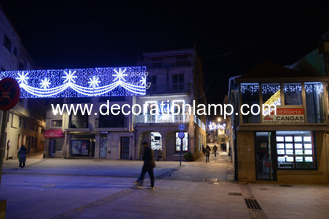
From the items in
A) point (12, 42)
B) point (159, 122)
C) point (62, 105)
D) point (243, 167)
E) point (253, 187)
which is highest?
point (12, 42)

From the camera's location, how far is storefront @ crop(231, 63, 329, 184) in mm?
11203

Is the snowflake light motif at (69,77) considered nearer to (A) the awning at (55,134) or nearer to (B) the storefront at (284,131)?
(A) the awning at (55,134)

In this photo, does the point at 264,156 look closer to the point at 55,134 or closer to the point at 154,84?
the point at 154,84

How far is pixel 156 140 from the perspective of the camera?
1147 inches

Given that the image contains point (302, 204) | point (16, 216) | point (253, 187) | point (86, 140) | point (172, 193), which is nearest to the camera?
point (16, 216)

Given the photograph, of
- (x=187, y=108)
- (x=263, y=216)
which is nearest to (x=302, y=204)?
(x=263, y=216)

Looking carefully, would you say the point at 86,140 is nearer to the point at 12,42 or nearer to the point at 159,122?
the point at 159,122

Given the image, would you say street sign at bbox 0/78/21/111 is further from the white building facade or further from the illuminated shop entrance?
the white building facade

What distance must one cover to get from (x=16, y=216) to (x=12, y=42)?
26.2 metres

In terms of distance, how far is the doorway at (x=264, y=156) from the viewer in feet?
37.5

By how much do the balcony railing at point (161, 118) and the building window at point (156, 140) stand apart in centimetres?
199

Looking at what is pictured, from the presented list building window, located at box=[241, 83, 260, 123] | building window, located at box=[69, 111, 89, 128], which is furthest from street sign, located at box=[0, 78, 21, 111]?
building window, located at box=[69, 111, 89, 128]

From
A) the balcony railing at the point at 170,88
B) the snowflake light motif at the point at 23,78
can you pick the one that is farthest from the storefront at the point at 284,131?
the snowflake light motif at the point at 23,78

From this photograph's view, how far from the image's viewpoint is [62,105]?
101 feet
